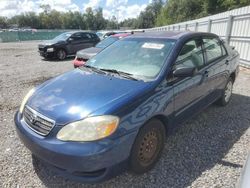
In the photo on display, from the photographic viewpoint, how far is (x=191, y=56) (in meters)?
3.61

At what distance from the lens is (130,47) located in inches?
146

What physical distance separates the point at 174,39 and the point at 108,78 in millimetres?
1182

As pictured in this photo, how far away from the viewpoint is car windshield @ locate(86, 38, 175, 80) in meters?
3.14

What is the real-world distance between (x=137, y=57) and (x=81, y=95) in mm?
1145

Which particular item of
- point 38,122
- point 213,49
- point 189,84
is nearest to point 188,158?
point 189,84

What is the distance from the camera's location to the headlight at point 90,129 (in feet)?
7.39

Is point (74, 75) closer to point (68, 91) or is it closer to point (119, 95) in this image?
point (68, 91)

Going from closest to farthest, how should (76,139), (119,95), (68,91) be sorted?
(76,139) < (119,95) < (68,91)

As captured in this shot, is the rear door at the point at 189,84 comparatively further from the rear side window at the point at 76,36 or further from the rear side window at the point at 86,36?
the rear side window at the point at 86,36

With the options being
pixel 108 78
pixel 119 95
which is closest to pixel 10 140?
pixel 108 78

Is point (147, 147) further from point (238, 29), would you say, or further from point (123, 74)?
point (238, 29)

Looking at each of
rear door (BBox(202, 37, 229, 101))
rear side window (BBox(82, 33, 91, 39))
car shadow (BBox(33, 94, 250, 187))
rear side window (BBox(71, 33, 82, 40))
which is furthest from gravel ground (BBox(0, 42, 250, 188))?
rear side window (BBox(82, 33, 91, 39))

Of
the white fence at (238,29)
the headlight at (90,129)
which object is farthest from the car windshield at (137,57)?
the white fence at (238,29)

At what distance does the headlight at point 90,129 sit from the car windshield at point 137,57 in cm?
90
